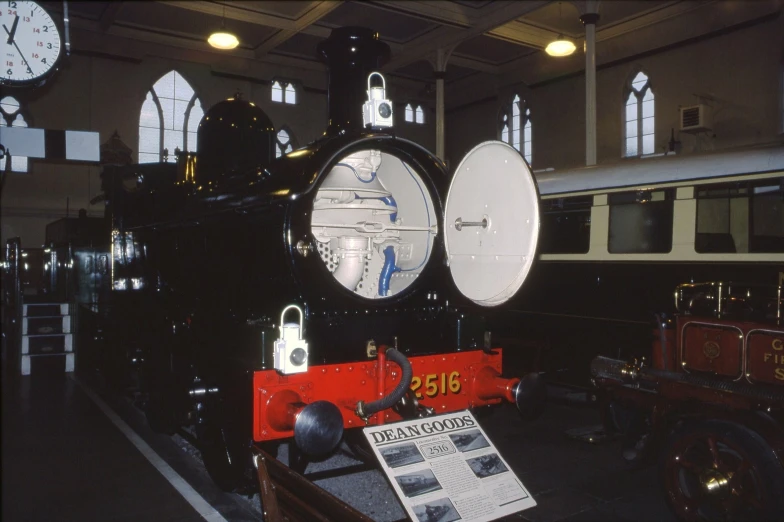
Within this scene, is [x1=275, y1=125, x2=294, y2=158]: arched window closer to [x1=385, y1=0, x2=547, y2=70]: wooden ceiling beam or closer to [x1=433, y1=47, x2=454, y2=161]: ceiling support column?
[x1=385, y1=0, x2=547, y2=70]: wooden ceiling beam

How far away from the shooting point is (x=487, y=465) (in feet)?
9.52

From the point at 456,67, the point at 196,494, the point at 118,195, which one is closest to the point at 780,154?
the point at 196,494

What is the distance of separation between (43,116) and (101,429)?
13996 millimetres

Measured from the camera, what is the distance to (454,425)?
299 centimetres

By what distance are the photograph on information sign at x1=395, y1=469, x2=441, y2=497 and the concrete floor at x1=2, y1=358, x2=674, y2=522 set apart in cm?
79

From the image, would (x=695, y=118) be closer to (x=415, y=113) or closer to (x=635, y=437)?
(x=415, y=113)

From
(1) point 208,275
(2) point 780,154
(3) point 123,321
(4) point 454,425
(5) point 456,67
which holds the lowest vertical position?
(4) point 454,425

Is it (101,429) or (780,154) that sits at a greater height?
(780,154)

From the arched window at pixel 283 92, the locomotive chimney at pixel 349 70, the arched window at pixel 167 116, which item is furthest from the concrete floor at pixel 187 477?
the arched window at pixel 283 92

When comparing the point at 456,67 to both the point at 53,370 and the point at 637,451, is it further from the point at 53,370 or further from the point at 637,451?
the point at 637,451

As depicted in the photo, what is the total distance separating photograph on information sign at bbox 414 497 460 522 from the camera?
99.5 inches

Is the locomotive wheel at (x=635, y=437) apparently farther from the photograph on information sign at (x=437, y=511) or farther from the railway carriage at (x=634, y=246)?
the photograph on information sign at (x=437, y=511)

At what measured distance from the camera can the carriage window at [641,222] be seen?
552 centimetres

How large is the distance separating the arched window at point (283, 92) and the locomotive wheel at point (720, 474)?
699 inches
